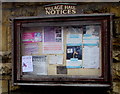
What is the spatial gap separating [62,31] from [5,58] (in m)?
0.68

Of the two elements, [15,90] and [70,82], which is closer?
[70,82]

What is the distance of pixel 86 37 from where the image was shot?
2.61m

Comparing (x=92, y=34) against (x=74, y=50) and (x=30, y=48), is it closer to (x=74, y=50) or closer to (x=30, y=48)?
(x=74, y=50)

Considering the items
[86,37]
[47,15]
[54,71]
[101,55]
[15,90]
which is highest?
[47,15]

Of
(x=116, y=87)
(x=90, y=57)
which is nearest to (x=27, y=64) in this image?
(x=90, y=57)

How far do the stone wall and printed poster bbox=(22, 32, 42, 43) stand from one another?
0.19 meters

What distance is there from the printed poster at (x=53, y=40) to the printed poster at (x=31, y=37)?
0.20 ft

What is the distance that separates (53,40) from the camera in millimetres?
2680

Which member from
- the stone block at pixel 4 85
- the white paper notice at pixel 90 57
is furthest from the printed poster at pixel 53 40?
the stone block at pixel 4 85

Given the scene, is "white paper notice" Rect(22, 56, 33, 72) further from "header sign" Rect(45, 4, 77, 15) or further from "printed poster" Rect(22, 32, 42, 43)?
"header sign" Rect(45, 4, 77, 15)

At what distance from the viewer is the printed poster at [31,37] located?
2.70m

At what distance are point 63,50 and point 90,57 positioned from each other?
0.28 metres

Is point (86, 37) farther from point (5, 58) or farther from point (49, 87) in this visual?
point (5, 58)

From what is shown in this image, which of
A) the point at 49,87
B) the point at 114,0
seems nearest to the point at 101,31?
the point at 114,0
